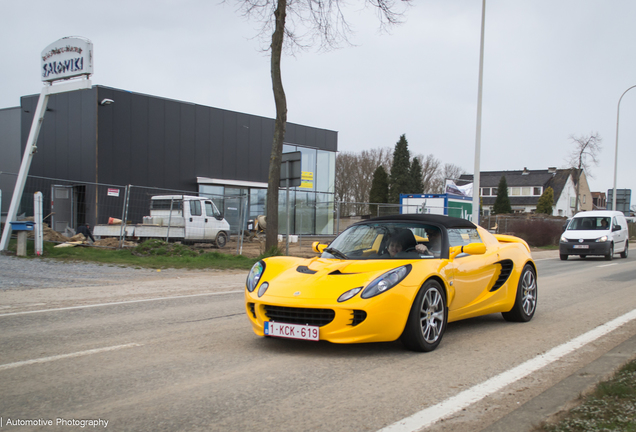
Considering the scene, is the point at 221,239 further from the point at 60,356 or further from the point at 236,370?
the point at 236,370

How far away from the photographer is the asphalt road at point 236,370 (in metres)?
3.46

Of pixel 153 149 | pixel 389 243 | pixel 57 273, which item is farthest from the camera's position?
pixel 153 149

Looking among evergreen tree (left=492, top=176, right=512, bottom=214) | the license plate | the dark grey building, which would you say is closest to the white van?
the dark grey building

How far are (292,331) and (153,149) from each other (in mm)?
23928

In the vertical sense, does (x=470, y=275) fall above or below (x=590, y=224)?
below

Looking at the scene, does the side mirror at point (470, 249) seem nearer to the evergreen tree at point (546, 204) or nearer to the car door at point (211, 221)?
the car door at point (211, 221)

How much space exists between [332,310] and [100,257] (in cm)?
1192

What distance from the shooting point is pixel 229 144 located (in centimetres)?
3064

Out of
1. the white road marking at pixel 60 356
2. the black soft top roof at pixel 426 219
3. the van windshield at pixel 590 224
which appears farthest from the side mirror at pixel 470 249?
the van windshield at pixel 590 224

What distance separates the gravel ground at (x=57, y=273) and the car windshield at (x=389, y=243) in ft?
21.2

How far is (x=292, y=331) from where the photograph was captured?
4922 mm

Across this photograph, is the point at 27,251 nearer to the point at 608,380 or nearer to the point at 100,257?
the point at 100,257

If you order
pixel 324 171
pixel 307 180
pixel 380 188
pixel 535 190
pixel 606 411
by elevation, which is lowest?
pixel 606 411

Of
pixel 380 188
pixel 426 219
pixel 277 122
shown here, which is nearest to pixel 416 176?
pixel 380 188
